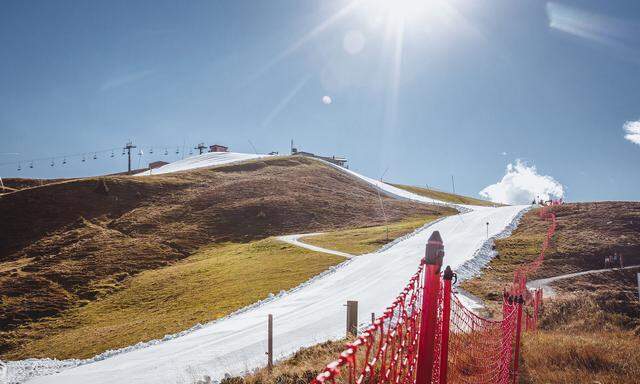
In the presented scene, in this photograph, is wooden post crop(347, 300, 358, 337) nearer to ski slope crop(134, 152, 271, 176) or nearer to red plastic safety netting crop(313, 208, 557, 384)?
red plastic safety netting crop(313, 208, 557, 384)

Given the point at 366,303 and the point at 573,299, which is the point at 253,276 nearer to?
the point at 366,303

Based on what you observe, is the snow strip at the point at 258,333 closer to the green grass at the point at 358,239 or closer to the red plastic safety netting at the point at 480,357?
the red plastic safety netting at the point at 480,357

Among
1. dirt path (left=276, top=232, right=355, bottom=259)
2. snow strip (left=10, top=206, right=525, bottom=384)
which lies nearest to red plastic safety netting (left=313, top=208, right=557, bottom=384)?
snow strip (left=10, top=206, right=525, bottom=384)

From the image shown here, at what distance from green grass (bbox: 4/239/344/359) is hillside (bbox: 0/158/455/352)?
177cm

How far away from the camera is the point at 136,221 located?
228 feet

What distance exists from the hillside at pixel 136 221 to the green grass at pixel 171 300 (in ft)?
5.82

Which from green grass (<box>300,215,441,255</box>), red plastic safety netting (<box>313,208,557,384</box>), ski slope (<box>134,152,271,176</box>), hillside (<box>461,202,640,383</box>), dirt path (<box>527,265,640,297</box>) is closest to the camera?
red plastic safety netting (<box>313,208,557,384</box>)

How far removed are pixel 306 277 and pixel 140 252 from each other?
94.5 feet

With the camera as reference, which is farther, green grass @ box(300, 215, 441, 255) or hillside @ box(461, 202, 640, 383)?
green grass @ box(300, 215, 441, 255)

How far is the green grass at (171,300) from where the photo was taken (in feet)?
99.1

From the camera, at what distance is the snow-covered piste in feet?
67.2

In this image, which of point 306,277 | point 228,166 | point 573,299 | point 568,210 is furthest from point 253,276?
point 228,166

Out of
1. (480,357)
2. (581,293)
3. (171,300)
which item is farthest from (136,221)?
(480,357)

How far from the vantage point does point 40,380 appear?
75.2 ft
